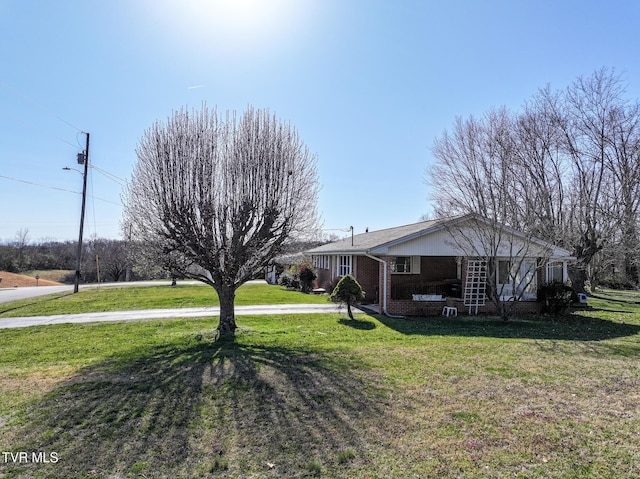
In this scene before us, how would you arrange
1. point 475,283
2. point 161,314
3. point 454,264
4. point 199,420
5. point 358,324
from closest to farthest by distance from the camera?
point 199,420, point 358,324, point 161,314, point 475,283, point 454,264

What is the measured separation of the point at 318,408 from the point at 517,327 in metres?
9.72

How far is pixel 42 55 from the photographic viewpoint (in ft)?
38.0

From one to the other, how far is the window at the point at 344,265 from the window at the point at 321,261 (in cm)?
323

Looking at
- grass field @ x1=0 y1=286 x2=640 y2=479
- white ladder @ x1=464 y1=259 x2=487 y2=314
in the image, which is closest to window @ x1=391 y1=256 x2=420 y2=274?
white ladder @ x1=464 y1=259 x2=487 y2=314

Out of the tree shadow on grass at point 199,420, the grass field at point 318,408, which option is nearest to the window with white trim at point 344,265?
the grass field at point 318,408

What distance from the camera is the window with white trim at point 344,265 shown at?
19725mm

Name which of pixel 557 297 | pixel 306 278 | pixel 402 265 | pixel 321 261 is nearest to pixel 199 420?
pixel 402 265

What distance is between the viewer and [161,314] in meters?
14.1

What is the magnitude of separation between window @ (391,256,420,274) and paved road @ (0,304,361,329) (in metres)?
2.80

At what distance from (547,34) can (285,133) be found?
8352 mm

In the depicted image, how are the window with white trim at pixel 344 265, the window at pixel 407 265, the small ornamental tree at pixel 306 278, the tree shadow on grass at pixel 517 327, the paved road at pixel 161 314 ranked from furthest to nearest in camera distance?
the small ornamental tree at pixel 306 278, the window with white trim at pixel 344 265, the window at pixel 407 265, the paved road at pixel 161 314, the tree shadow on grass at pixel 517 327

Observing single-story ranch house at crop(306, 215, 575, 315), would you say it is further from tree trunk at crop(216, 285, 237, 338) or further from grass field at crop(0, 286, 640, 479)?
grass field at crop(0, 286, 640, 479)

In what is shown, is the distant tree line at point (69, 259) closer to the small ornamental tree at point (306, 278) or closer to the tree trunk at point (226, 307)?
the small ornamental tree at point (306, 278)

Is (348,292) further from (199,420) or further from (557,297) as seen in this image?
(199,420)
